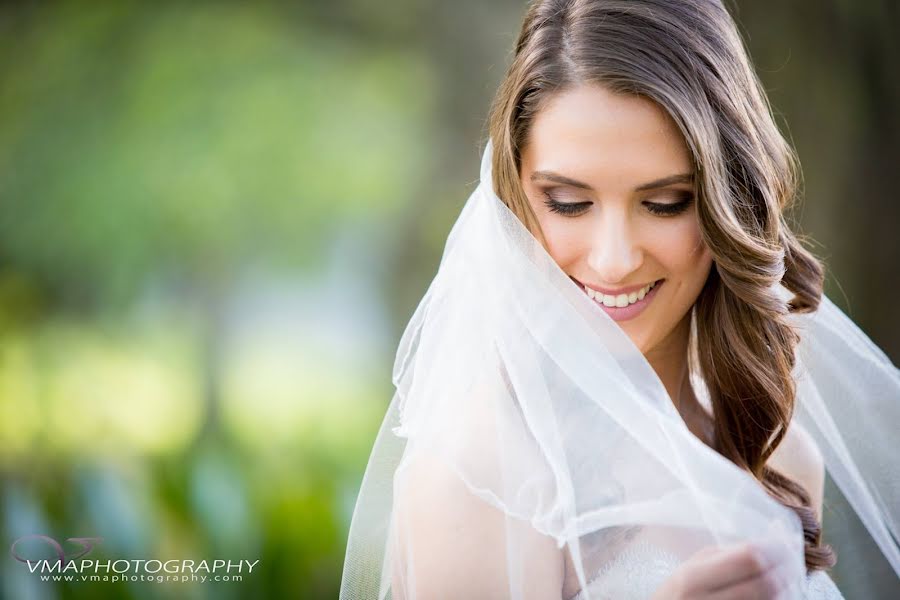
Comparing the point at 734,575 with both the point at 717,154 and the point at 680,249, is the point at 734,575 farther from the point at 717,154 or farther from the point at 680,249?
the point at 717,154

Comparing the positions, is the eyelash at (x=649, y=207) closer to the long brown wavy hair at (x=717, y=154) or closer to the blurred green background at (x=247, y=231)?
the long brown wavy hair at (x=717, y=154)

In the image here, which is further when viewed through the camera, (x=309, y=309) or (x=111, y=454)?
(x=309, y=309)

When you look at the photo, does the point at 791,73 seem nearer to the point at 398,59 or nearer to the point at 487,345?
the point at 398,59

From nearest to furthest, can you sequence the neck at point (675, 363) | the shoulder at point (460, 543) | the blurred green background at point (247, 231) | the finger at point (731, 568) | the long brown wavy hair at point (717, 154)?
1. the finger at point (731, 568)
2. the shoulder at point (460, 543)
3. the long brown wavy hair at point (717, 154)
4. the neck at point (675, 363)
5. the blurred green background at point (247, 231)

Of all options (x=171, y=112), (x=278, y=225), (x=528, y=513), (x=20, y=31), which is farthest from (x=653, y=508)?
(x=20, y=31)

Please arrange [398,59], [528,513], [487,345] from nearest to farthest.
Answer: [528,513]
[487,345]
[398,59]

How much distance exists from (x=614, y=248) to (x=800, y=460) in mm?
754

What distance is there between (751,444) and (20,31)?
10.9 ft

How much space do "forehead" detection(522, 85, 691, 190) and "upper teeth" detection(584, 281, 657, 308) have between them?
6.8 inches

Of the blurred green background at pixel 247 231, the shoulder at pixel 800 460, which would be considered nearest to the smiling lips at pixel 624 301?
the shoulder at pixel 800 460

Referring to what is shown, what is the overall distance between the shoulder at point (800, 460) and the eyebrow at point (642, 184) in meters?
0.69

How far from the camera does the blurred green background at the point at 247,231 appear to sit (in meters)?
2.88

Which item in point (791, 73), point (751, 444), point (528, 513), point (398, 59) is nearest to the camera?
point (528, 513)

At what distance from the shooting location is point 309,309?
11.3 feet
